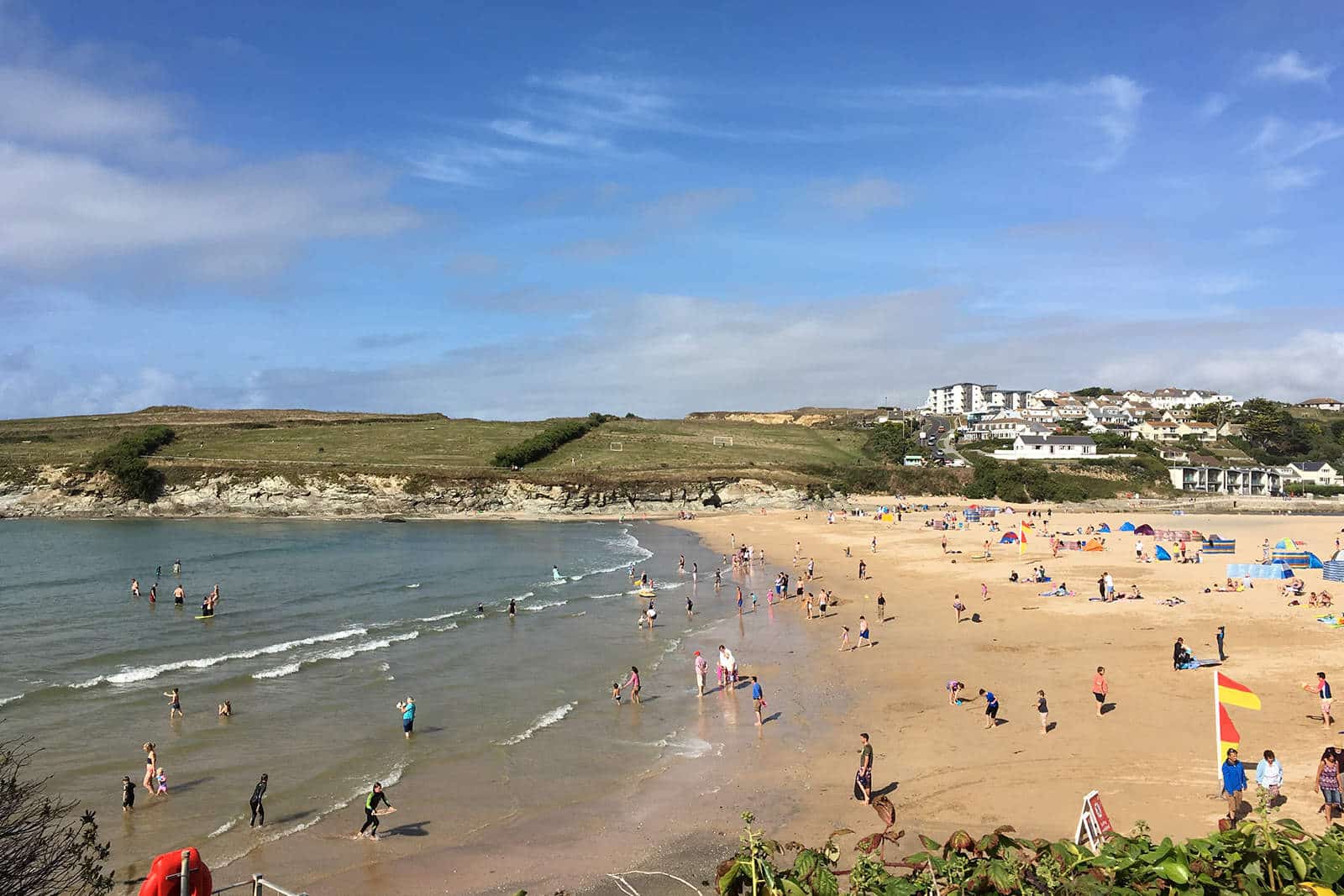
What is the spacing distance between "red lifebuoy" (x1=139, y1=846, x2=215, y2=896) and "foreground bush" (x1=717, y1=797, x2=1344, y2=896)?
470cm

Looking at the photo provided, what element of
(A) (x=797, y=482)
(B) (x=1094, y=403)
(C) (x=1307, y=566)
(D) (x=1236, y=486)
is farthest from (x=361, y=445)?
(B) (x=1094, y=403)

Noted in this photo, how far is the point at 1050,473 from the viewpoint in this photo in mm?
97125

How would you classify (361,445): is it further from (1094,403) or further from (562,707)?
(1094,403)

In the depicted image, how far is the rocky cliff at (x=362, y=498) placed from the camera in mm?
90375

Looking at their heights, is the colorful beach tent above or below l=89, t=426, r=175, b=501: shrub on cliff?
below

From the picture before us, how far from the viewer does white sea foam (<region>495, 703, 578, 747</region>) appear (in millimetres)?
20828

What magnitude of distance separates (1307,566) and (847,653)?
25110 millimetres

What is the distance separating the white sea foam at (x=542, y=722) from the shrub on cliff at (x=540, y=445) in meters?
81.1

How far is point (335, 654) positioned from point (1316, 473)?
122 m

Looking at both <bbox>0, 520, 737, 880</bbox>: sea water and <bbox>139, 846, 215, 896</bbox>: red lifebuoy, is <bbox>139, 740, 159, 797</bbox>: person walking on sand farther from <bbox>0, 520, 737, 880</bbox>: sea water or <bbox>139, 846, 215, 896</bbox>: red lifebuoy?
<bbox>139, 846, 215, 896</bbox>: red lifebuoy

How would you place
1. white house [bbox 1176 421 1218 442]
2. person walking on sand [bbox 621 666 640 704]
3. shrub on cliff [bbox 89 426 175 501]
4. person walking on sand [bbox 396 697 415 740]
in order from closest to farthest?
1. person walking on sand [bbox 396 697 415 740]
2. person walking on sand [bbox 621 666 640 704]
3. shrub on cliff [bbox 89 426 175 501]
4. white house [bbox 1176 421 1218 442]

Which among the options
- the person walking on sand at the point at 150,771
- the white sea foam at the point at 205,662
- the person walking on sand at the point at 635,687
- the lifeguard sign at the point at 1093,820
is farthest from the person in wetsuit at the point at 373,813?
the white sea foam at the point at 205,662

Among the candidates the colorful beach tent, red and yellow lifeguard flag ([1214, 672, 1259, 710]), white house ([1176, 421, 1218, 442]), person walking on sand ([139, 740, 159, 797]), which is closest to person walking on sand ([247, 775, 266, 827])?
person walking on sand ([139, 740, 159, 797])

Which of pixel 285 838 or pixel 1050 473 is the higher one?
pixel 1050 473
